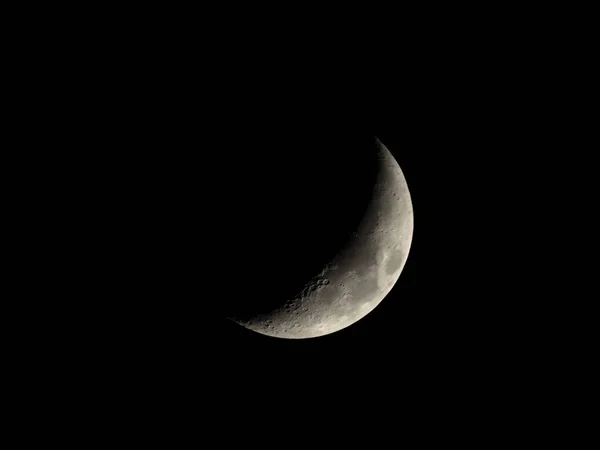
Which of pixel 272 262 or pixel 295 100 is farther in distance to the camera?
pixel 295 100

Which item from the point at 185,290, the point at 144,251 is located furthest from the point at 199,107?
the point at 185,290

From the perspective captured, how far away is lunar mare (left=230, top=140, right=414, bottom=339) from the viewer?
4.11 m

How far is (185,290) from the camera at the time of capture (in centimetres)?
404

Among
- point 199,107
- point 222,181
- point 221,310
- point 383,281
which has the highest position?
point 199,107

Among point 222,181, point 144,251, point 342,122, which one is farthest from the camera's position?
point 342,122

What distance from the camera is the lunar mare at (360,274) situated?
4.11 metres

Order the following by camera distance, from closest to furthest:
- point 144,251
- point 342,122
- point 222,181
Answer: point 222,181, point 144,251, point 342,122

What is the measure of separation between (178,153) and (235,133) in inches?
19.5

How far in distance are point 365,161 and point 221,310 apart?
76.8 inches

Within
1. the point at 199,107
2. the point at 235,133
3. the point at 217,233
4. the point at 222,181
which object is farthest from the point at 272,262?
the point at 199,107

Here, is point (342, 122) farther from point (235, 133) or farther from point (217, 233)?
point (217, 233)

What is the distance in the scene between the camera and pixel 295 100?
4133 mm

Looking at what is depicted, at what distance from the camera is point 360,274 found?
418cm

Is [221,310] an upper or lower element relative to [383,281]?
upper
